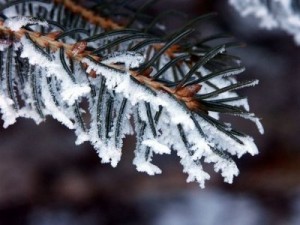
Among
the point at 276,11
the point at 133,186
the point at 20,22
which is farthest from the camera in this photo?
the point at 133,186

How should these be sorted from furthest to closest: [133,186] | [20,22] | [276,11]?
[133,186], [276,11], [20,22]

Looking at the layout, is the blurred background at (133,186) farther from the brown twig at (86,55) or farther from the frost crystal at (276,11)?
the brown twig at (86,55)

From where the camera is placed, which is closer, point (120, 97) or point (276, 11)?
point (120, 97)

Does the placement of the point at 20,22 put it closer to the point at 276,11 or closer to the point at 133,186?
the point at 276,11

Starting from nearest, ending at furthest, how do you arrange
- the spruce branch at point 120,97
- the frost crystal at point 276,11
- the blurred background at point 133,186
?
the spruce branch at point 120,97 → the frost crystal at point 276,11 → the blurred background at point 133,186

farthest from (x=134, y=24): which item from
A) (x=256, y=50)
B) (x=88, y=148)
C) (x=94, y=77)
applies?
(x=256, y=50)

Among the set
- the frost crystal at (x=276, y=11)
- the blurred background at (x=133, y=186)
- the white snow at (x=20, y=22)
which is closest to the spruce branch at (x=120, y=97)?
the white snow at (x=20, y=22)

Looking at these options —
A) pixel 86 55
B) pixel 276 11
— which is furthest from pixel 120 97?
pixel 276 11

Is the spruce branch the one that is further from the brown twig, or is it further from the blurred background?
the blurred background
